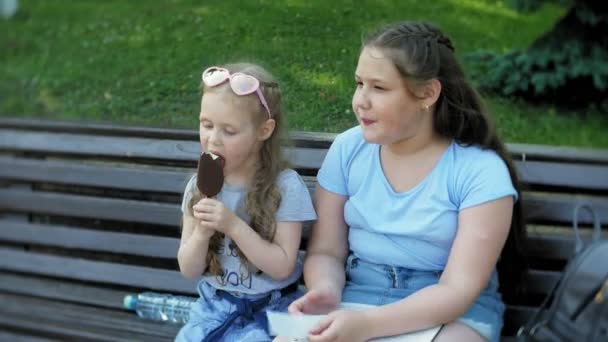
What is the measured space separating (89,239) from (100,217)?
114 millimetres

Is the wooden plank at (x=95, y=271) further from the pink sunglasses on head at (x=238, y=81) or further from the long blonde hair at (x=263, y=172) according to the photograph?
the pink sunglasses on head at (x=238, y=81)

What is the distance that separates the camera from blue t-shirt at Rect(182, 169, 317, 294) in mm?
2711

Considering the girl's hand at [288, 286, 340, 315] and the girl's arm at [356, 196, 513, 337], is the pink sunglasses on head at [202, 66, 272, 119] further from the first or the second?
the girl's arm at [356, 196, 513, 337]

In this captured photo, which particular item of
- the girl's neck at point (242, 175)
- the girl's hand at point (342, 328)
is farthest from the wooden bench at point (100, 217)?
the girl's hand at point (342, 328)

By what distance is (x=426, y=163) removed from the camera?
8.67ft

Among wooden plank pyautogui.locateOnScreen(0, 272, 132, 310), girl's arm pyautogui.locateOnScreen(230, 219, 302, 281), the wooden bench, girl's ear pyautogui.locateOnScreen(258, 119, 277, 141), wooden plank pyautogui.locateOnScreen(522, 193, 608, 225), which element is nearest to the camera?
girl's arm pyautogui.locateOnScreen(230, 219, 302, 281)

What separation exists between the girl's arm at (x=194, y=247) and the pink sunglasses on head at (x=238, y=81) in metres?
0.41

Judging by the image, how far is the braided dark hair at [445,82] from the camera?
8.17 feet

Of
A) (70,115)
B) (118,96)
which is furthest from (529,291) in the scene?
(70,115)

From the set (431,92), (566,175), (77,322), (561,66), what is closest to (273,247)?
(431,92)

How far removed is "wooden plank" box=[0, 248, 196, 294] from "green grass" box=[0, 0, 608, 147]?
1.92 feet

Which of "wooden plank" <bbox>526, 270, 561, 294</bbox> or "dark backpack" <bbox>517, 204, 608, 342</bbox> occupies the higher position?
"dark backpack" <bbox>517, 204, 608, 342</bbox>

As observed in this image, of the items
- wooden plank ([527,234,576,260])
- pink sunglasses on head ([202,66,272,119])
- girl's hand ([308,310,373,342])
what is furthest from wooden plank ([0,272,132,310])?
wooden plank ([527,234,576,260])

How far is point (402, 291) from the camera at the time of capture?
262 centimetres
